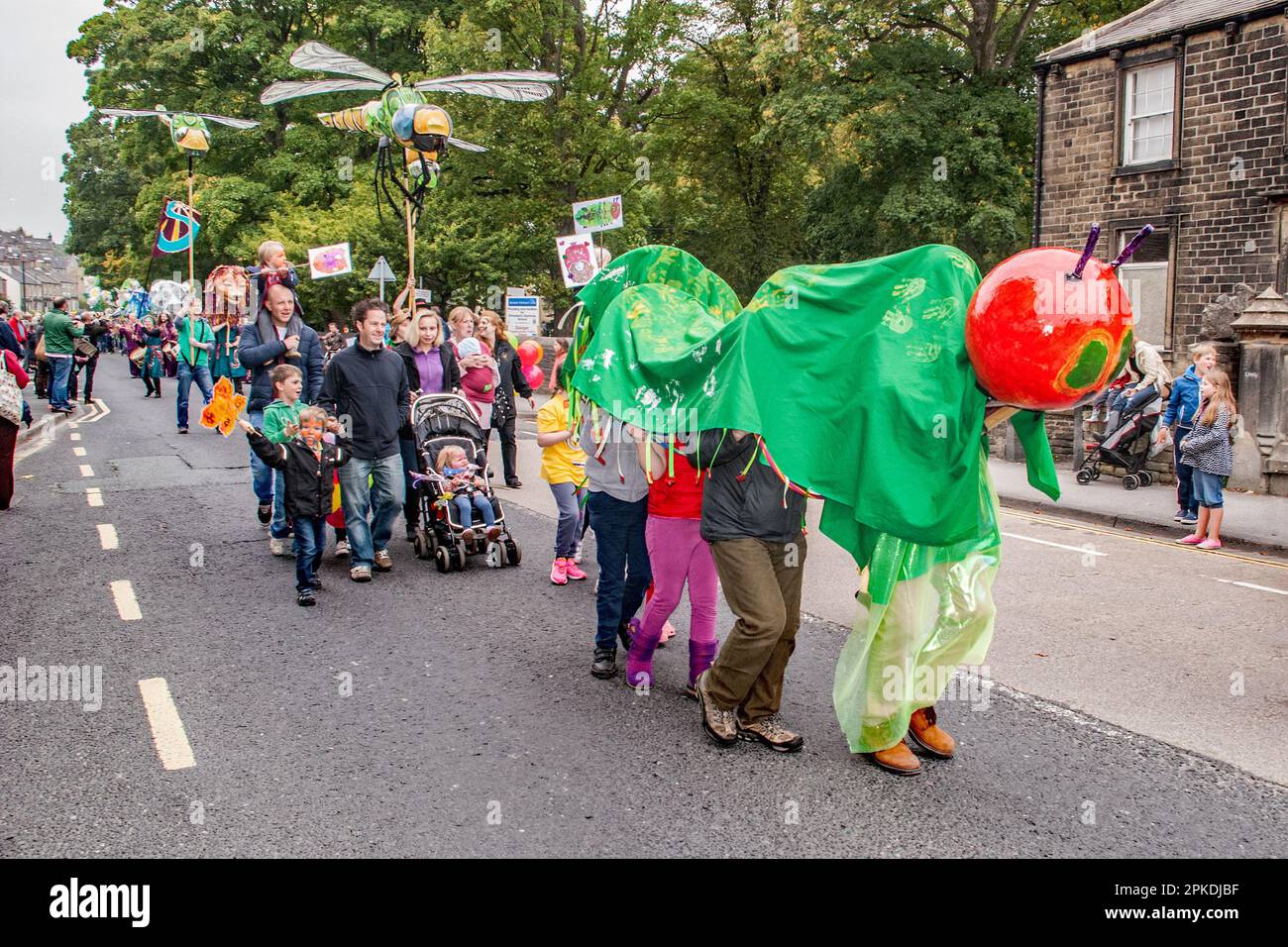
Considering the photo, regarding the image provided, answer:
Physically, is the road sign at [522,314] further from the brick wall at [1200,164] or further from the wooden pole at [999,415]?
the wooden pole at [999,415]

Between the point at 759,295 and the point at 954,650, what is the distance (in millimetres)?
1756

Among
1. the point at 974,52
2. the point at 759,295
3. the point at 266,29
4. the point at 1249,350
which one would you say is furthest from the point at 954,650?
the point at 266,29

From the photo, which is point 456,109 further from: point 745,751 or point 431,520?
point 745,751

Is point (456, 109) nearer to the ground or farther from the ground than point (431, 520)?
farther from the ground

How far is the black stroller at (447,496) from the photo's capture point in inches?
337

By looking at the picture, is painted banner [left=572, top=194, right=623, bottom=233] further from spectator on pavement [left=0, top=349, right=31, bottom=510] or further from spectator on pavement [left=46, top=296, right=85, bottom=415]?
spectator on pavement [left=0, top=349, right=31, bottom=510]

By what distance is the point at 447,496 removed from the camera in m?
8.62

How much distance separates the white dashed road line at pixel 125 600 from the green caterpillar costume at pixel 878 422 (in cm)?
393

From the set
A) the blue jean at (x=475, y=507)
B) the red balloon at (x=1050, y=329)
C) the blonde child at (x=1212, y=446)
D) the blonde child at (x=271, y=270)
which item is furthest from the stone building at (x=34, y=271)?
the red balloon at (x=1050, y=329)

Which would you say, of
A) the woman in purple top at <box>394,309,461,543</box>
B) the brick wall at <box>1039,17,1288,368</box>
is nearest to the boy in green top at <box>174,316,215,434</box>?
the woman in purple top at <box>394,309,461,543</box>

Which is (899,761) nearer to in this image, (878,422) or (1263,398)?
(878,422)

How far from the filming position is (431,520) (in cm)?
875

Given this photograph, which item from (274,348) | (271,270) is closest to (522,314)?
(271,270)

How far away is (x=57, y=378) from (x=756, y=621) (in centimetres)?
2057
